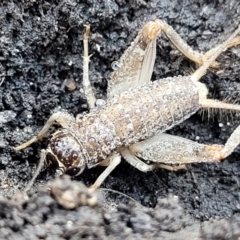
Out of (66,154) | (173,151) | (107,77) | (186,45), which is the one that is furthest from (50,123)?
(186,45)

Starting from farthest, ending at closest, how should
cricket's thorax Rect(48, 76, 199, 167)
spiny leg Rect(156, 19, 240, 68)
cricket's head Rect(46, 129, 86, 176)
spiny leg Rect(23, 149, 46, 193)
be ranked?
spiny leg Rect(156, 19, 240, 68) < cricket's thorax Rect(48, 76, 199, 167) < cricket's head Rect(46, 129, 86, 176) < spiny leg Rect(23, 149, 46, 193)

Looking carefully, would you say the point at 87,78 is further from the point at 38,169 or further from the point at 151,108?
the point at 38,169

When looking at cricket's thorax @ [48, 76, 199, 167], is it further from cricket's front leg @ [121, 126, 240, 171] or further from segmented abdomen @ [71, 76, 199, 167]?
cricket's front leg @ [121, 126, 240, 171]

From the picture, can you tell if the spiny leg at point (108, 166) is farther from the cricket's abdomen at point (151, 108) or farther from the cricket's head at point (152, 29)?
the cricket's head at point (152, 29)

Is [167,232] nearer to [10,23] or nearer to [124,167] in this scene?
[124,167]

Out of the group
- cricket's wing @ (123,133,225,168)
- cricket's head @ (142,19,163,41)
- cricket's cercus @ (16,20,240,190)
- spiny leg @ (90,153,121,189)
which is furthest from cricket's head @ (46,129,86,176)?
cricket's head @ (142,19,163,41)

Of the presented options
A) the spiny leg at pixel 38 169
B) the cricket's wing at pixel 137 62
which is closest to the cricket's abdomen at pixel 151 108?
the cricket's wing at pixel 137 62

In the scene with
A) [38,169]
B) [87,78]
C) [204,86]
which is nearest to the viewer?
[38,169]
